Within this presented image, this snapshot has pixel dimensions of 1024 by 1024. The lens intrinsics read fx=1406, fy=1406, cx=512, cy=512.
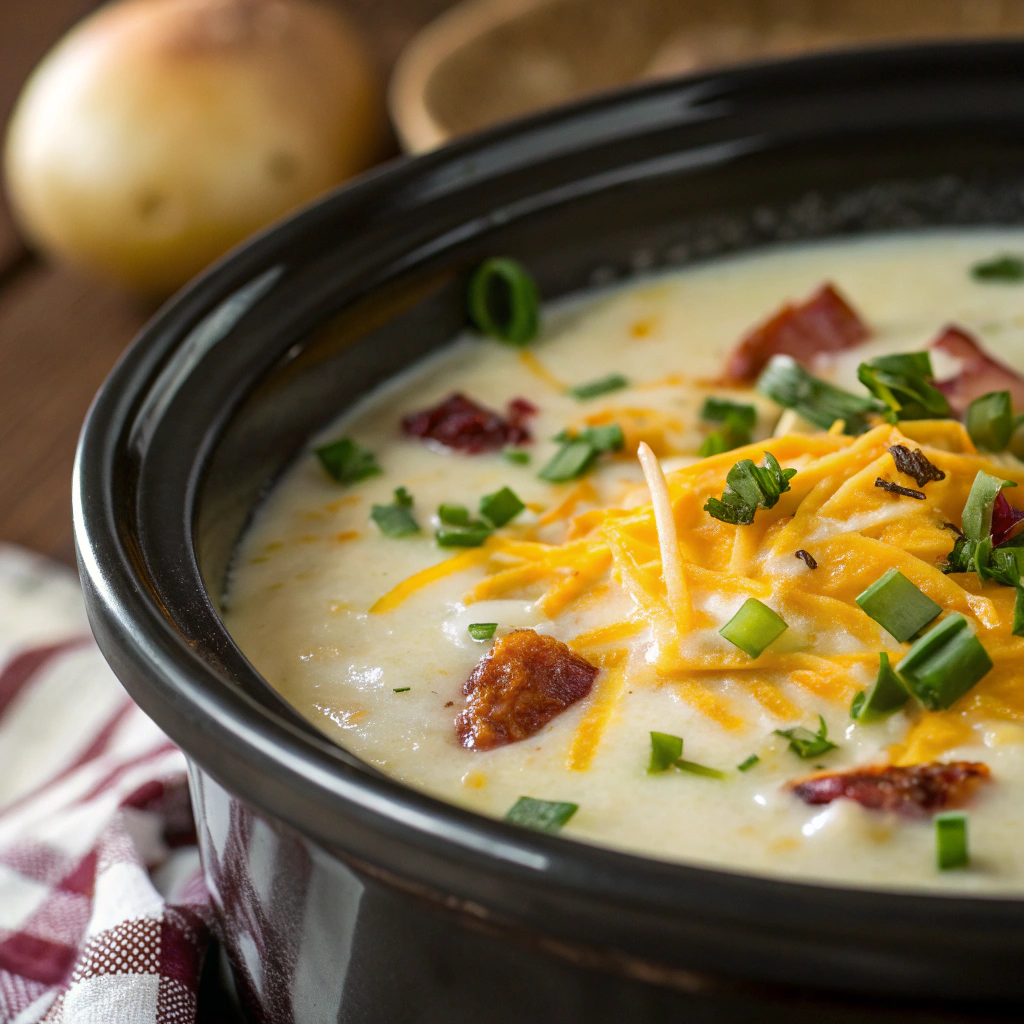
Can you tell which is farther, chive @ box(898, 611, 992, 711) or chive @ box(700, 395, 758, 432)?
chive @ box(700, 395, 758, 432)

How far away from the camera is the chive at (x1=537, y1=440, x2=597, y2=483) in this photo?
1.95 meters

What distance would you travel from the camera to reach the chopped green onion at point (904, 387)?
1887 millimetres

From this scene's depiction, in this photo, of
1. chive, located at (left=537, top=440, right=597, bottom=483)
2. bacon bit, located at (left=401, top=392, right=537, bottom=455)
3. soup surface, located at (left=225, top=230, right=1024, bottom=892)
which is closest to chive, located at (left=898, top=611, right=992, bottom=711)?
soup surface, located at (left=225, top=230, right=1024, bottom=892)

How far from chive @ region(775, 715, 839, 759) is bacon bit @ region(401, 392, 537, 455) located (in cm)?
78

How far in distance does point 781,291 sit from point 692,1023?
1.65 meters

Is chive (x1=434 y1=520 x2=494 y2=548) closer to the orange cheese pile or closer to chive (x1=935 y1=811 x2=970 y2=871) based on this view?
the orange cheese pile

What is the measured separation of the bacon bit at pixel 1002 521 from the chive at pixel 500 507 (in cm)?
61

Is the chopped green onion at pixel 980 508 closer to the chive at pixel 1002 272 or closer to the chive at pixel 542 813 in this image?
the chive at pixel 542 813

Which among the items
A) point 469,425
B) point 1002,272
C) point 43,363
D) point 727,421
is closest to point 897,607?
point 727,421

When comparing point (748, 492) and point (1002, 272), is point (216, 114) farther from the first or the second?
point (748, 492)

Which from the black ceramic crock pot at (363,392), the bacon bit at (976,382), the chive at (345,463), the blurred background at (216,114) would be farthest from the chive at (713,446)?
the blurred background at (216,114)

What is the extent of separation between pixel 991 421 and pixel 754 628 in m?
0.61

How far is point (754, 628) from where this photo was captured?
1.46 meters

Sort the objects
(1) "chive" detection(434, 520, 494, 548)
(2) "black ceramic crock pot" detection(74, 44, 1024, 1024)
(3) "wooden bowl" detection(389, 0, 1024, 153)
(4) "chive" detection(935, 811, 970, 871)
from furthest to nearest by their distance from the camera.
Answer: (3) "wooden bowl" detection(389, 0, 1024, 153), (1) "chive" detection(434, 520, 494, 548), (4) "chive" detection(935, 811, 970, 871), (2) "black ceramic crock pot" detection(74, 44, 1024, 1024)
